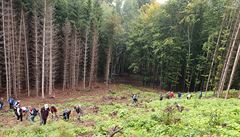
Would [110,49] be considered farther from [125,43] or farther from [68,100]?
[68,100]

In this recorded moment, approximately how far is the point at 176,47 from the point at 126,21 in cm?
1713

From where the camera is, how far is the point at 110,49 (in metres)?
51.7

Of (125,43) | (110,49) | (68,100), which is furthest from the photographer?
(125,43)

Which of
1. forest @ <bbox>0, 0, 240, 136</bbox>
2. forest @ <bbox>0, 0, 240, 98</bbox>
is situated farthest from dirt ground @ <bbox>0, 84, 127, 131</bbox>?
forest @ <bbox>0, 0, 240, 98</bbox>

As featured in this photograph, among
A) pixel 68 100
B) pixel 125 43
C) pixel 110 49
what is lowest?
pixel 68 100

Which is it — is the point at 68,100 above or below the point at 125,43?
below

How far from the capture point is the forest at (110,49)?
34031 millimetres

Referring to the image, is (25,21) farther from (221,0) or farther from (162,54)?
(221,0)

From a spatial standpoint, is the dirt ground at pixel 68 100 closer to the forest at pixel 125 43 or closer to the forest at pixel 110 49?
the forest at pixel 110 49

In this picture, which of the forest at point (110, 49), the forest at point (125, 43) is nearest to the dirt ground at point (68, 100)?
the forest at point (110, 49)

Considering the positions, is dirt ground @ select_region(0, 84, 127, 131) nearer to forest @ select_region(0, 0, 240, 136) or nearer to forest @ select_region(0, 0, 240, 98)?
forest @ select_region(0, 0, 240, 136)

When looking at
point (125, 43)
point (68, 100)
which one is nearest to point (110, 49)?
point (125, 43)

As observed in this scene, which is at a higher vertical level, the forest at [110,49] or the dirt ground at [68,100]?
the forest at [110,49]

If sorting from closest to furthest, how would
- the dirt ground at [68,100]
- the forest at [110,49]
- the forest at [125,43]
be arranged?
the dirt ground at [68,100]
the forest at [110,49]
the forest at [125,43]
